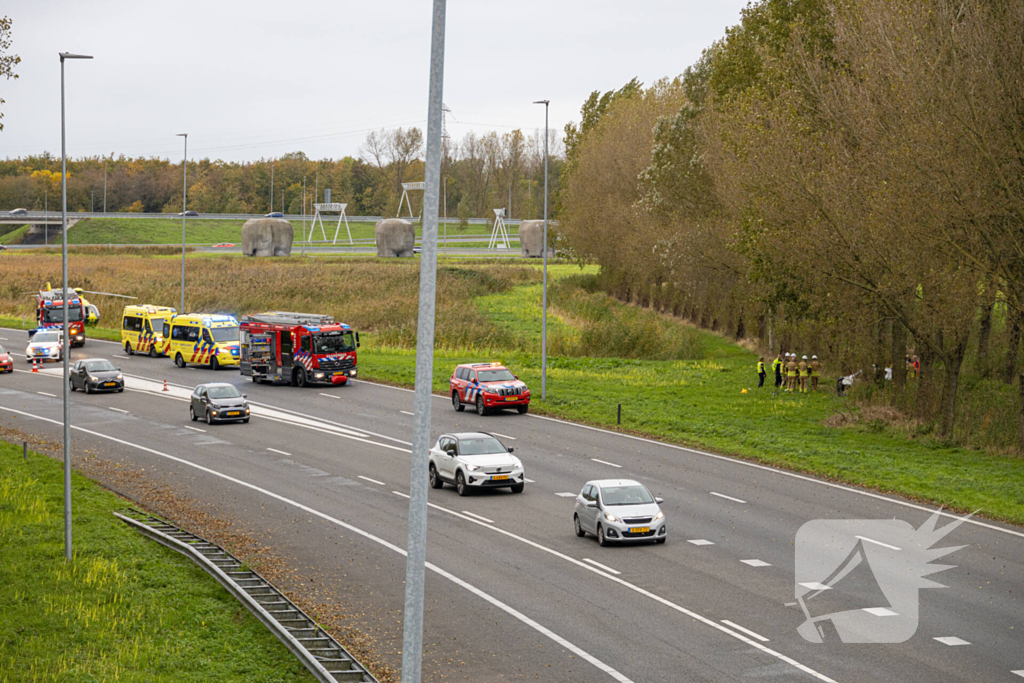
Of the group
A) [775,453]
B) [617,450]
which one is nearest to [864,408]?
[775,453]

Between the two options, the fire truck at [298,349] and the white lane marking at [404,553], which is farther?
the fire truck at [298,349]

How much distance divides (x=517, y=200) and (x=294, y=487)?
138m

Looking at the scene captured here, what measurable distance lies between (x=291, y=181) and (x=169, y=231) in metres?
31.1

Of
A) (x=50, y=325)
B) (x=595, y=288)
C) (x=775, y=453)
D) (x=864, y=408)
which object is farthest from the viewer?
(x=595, y=288)

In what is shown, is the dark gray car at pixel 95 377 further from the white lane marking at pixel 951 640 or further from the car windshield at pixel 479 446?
the white lane marking at pixel 951 640

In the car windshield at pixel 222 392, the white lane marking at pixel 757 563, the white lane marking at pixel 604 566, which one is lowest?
the white lane marking at pixel 604 566

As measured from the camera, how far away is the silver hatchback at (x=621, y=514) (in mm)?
→ 21422

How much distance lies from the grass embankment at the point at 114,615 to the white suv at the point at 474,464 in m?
7.97

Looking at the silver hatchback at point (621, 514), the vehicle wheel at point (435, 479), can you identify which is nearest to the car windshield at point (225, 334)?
the vehicle wheel at point (435, 479)

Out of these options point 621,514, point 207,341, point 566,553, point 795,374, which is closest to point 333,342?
point 207,341

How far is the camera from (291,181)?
17262cm

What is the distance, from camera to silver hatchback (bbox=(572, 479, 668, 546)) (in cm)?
2142

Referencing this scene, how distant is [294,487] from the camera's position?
27469 millimetres

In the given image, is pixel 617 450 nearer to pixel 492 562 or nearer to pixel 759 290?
pixel 492 562
